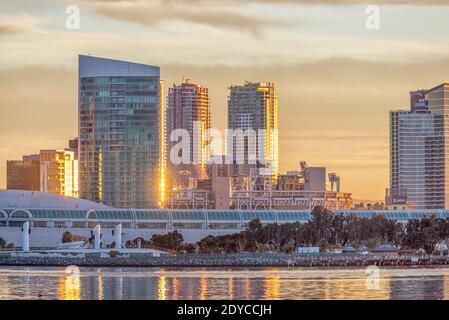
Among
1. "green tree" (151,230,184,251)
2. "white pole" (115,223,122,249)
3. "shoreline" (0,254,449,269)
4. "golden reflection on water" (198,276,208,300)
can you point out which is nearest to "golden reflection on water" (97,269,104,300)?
"golden reflection on water" (198,276,208,300)

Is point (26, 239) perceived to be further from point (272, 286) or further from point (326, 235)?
point (272, 286)

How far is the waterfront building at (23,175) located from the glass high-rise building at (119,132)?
6021 millimetres

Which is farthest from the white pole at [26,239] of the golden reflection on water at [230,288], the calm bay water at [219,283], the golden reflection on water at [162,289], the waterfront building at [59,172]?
the waterfront building at [59,172]

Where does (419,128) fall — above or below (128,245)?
above

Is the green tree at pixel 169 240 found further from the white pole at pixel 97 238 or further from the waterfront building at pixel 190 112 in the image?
the waterfront building at pixel 190 112

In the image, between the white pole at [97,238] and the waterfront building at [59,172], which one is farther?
the waterfront building at [59,172]

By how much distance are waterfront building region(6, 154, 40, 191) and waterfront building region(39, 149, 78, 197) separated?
1.85ft

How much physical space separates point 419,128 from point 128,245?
220ft

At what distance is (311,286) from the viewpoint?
45.2 metres

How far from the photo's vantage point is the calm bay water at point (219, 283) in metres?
41.1
